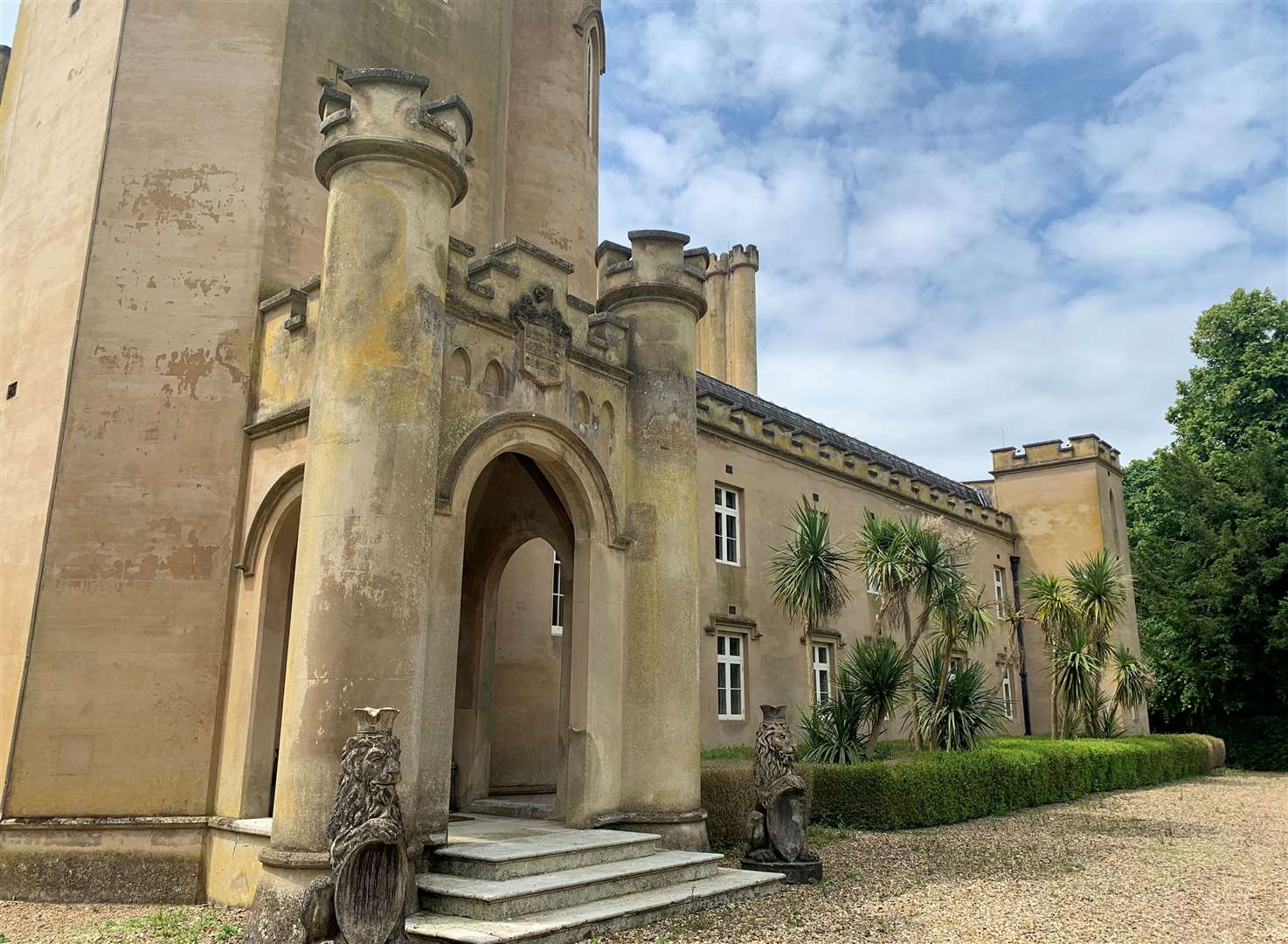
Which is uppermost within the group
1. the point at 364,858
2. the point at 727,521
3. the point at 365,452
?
the point at 727,521

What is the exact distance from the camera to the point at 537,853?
316 inches

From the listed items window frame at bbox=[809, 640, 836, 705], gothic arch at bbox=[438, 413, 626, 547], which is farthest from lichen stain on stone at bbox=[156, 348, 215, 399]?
window frame at bbox=[809, 640, 836, 705]

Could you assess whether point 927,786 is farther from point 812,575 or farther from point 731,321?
point 731,321

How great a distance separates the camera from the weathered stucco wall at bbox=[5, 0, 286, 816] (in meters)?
9.51

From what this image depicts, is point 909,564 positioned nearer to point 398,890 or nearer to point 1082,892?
point 1082,892

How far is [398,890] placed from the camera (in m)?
6.86

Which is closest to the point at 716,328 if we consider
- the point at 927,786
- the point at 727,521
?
the point at 727,521

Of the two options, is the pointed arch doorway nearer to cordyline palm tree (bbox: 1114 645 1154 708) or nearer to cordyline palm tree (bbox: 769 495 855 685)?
cordyline palm tree (bbox: 769 495 855 685)

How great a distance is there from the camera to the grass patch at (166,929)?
25.5 ft

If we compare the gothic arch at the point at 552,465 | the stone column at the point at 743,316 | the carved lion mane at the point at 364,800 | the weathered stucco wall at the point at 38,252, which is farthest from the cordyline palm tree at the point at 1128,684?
the weathered stucco wall at the point at 38,252

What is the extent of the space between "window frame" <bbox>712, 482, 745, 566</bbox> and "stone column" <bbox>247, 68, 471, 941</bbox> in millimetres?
11107

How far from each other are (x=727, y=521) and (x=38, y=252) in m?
12.6

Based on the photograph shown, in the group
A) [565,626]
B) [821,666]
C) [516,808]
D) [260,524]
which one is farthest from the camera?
[821,666]

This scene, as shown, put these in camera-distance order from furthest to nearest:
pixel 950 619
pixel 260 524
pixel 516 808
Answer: pixel 950 619 < pixel 516 808 < pixel 260 524
